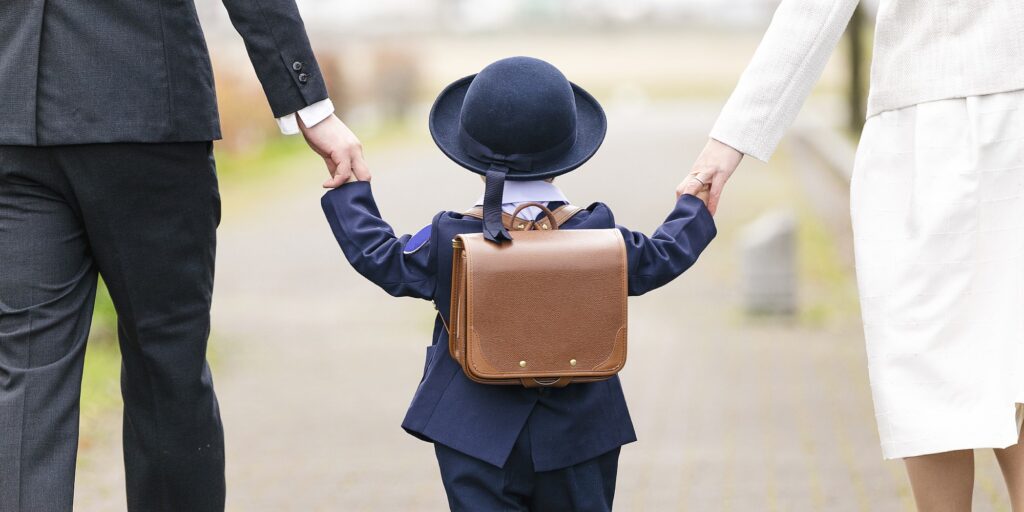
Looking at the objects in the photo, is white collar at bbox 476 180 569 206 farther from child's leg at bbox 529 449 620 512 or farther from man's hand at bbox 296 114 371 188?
child's leg at bbox 529 449 620 512

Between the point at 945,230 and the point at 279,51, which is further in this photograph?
the point at 279,51

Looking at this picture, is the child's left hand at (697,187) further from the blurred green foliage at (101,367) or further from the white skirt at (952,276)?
the blurred green foliage at (101,367)

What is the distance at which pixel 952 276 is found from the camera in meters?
2.90

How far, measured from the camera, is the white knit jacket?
287 cm

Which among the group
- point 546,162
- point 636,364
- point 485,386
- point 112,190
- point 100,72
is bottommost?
point 636,364

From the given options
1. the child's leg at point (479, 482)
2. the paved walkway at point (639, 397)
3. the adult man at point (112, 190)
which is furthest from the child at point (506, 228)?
the paved walkway at point (639, 397)

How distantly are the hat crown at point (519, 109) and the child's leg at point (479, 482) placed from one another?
62cm

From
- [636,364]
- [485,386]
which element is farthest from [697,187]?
[636,364]

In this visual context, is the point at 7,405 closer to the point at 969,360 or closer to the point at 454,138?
the point at 454,138

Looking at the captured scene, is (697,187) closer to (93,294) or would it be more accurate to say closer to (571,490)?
(571,490)

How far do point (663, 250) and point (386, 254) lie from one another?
0.55m

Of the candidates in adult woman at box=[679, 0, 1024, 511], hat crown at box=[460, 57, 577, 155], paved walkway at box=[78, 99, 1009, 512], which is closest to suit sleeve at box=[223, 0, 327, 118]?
hat crown at box=[460, 57, 577, 155]

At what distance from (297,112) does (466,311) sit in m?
0.68

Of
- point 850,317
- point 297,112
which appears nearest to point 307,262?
point 850,317
